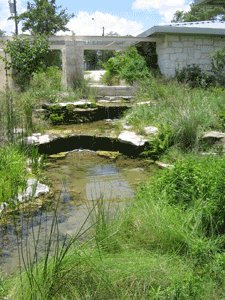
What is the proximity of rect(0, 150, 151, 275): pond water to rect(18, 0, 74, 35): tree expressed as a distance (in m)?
22.9

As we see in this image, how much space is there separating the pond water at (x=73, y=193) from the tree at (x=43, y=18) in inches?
901

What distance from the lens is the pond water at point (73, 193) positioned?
2820 mm

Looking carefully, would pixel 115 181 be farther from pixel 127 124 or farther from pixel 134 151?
pixel 127 124

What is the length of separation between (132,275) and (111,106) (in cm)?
897

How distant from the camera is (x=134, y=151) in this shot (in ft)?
20.6

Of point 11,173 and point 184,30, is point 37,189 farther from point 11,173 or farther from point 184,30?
point 184,30

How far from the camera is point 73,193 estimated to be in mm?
4258

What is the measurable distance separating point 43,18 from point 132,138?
23885 mm

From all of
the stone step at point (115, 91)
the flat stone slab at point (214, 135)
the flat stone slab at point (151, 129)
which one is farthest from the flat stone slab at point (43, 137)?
the stone step at point (115, 91)

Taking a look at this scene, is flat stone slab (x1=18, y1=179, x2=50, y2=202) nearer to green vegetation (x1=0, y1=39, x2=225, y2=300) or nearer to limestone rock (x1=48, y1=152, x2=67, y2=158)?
green vegetation (x1=0, y1=39, x2=225, y2=300)

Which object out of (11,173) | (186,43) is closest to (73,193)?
(11,173)

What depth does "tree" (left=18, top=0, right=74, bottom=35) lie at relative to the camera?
2578cm

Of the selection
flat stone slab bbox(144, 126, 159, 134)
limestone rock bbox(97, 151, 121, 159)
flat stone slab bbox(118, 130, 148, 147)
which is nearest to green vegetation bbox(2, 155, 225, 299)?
flat stone slab bbox(118, 130, 148, 147)

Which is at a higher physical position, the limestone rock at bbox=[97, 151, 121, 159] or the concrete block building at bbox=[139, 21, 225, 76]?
the concrete block building at bbox=[139, 21, 225, 76]
